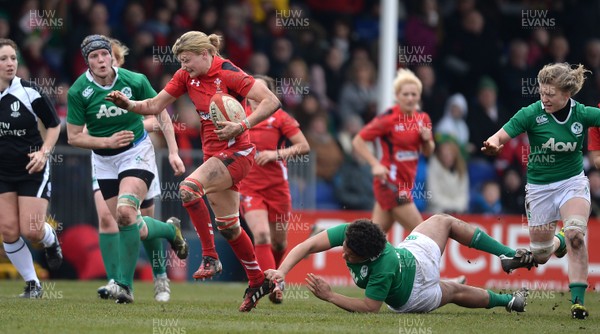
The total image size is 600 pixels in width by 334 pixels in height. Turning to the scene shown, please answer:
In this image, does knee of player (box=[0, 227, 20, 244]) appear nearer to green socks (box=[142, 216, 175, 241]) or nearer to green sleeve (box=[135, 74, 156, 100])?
green socks (box=[142, 216, 175, 241])

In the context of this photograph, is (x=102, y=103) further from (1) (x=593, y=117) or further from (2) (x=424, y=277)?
(1) (x=593, y=117)

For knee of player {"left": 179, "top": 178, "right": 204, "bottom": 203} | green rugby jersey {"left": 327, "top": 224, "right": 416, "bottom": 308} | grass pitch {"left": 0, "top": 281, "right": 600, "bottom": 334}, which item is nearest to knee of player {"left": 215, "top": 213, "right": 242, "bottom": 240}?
knee of player {"left": 179, "top": 178, "right": 204, "bottom": 203}

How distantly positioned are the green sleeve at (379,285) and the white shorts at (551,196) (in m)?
2.00

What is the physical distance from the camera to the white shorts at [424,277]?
29.4ft

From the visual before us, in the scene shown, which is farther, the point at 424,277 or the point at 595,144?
the point at 595,144

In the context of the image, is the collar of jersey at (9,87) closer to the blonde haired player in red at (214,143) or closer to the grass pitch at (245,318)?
the blonde haired player in red at (214,143)

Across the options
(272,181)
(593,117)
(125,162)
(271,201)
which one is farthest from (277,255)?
(593,117)

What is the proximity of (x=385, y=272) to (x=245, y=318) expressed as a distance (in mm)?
1183

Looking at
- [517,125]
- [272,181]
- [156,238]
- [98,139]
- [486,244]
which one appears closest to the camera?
[486,244]

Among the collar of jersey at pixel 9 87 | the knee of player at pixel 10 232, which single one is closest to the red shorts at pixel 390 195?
the knee of player at pixel 10 232

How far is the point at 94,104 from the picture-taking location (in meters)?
10.3

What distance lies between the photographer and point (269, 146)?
11.7m

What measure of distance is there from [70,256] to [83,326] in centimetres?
751

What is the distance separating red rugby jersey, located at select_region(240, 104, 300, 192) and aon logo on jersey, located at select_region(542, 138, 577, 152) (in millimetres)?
2998
